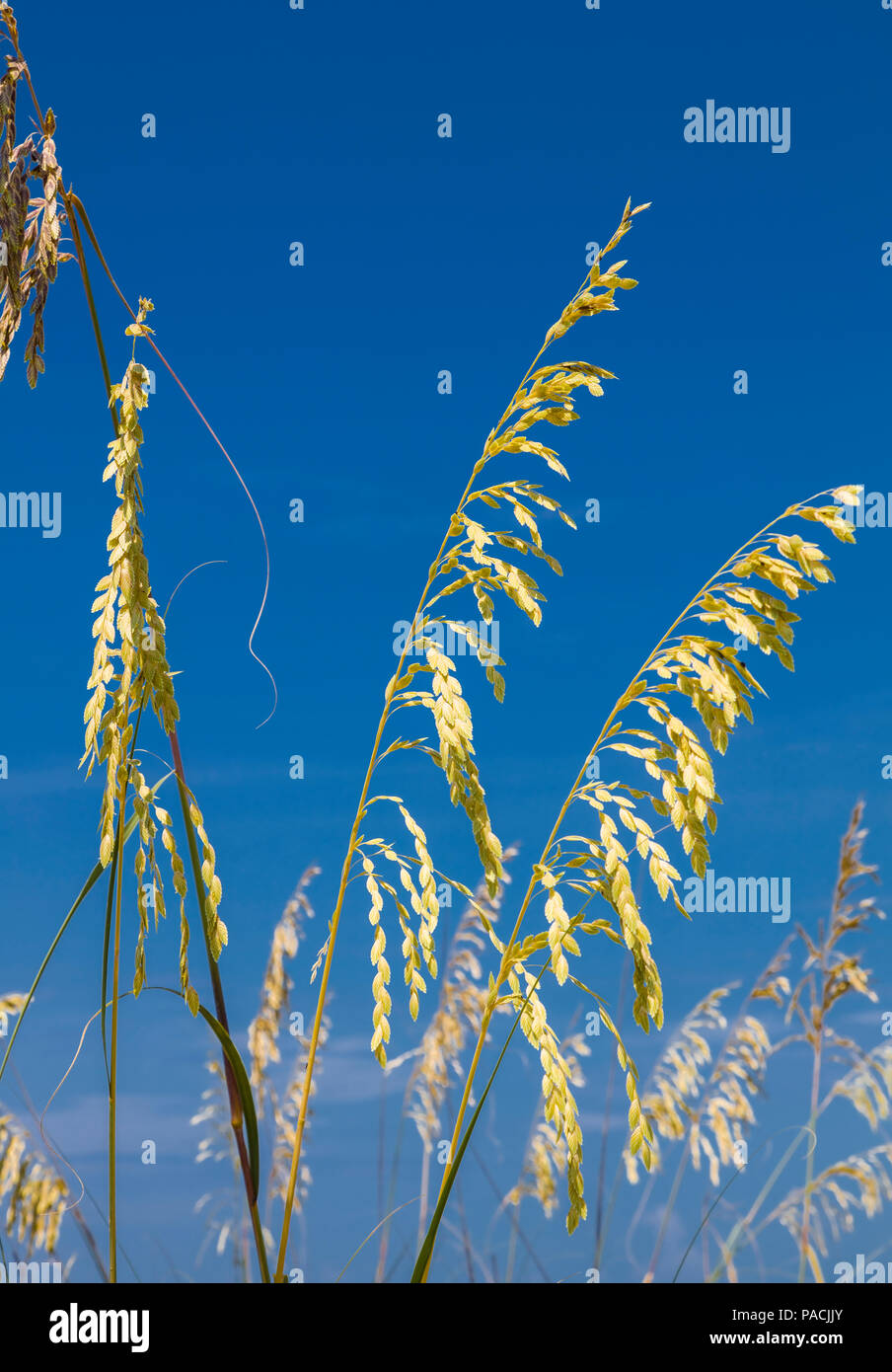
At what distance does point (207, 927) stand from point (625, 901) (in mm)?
737

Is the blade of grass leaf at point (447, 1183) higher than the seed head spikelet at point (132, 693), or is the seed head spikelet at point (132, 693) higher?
the seed head spikelet at point (132, 693)

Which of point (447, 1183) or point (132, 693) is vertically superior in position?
point (132, 693)

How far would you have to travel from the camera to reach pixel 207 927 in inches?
79.9

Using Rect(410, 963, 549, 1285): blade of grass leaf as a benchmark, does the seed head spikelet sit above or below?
above

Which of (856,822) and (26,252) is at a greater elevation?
(26,252)

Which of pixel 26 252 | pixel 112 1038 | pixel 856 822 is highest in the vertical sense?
pixel 26 252
